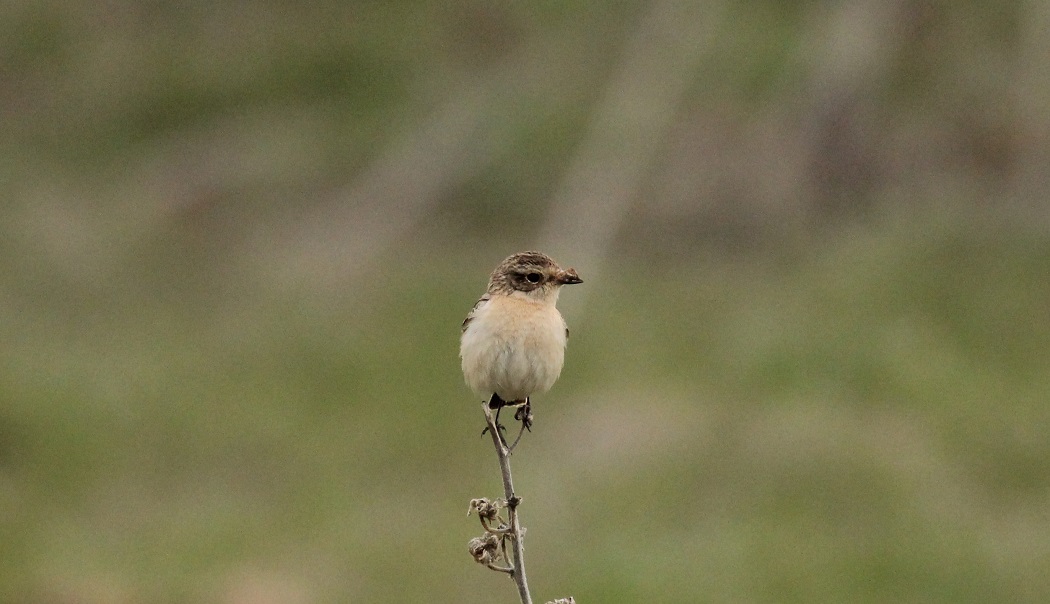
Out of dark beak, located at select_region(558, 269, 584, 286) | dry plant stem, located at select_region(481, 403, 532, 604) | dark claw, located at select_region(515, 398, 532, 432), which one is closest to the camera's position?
dry plant stem, located at select_region(481, 403, 532, 604)

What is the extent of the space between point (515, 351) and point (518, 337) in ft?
0.21

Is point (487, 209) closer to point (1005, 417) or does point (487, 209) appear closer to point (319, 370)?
point (319, 370)

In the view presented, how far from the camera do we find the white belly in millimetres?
5680

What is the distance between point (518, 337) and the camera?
18.8ft

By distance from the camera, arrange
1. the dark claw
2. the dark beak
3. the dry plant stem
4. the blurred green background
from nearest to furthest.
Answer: the dry plant stem < the dark beak < the dark claw < the blurred green background

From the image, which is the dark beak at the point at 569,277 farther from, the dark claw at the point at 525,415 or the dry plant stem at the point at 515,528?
the dry plant stem at the point at 515,528

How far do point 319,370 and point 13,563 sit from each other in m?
4.45

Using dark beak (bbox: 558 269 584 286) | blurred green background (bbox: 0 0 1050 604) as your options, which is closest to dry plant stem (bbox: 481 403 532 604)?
dark beak (bbox: 558 269 584 286)

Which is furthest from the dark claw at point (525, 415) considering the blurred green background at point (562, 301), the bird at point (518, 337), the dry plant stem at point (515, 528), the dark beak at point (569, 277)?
the blurred green background at point (562, 301)

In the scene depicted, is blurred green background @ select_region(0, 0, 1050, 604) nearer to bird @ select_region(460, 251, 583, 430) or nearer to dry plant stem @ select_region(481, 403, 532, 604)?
bird @ select_region(460, 251, 583, 430)

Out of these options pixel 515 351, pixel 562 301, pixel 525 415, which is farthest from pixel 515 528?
pixel 562 301

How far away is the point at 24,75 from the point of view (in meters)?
22.4

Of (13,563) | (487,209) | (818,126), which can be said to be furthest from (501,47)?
(13,563)

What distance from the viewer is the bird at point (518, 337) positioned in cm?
568
